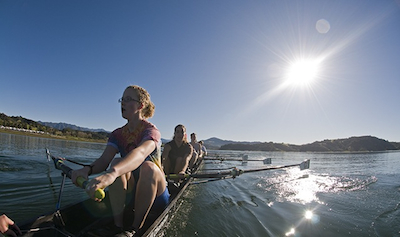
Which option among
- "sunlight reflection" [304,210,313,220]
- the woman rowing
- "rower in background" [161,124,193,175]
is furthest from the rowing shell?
"sunlight reflection" [304,210,313,220]

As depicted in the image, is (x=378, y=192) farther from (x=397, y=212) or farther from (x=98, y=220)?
(x=98, y=220)

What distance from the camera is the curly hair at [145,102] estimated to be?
2.66 meters

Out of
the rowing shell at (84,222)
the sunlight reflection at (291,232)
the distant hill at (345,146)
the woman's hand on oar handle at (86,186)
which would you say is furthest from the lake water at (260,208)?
the distant hill at (345,146)

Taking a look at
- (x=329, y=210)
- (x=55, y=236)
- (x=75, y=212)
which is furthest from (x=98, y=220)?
(x=329, y=210)

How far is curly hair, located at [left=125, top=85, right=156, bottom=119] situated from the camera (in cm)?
266

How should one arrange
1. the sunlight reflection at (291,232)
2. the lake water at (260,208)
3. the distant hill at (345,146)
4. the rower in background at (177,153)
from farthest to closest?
the distant hill at (345,146) < the rower in background at (177,153) < the lake water at (260,208) < the sunlight reflection at (291,232)

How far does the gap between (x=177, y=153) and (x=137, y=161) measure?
408 centimetres

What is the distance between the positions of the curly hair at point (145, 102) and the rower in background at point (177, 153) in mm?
2930

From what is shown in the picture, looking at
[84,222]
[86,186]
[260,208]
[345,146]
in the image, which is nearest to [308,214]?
[260,208]

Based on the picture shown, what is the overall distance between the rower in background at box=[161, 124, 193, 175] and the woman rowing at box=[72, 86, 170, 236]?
8.99ft

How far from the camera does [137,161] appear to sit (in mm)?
1894

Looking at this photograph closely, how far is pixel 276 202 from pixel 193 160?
187 inches

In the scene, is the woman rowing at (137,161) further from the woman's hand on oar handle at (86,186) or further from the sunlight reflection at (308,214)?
the sunlight reflection at (308,214)

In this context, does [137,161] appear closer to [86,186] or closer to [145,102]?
[86,186]
